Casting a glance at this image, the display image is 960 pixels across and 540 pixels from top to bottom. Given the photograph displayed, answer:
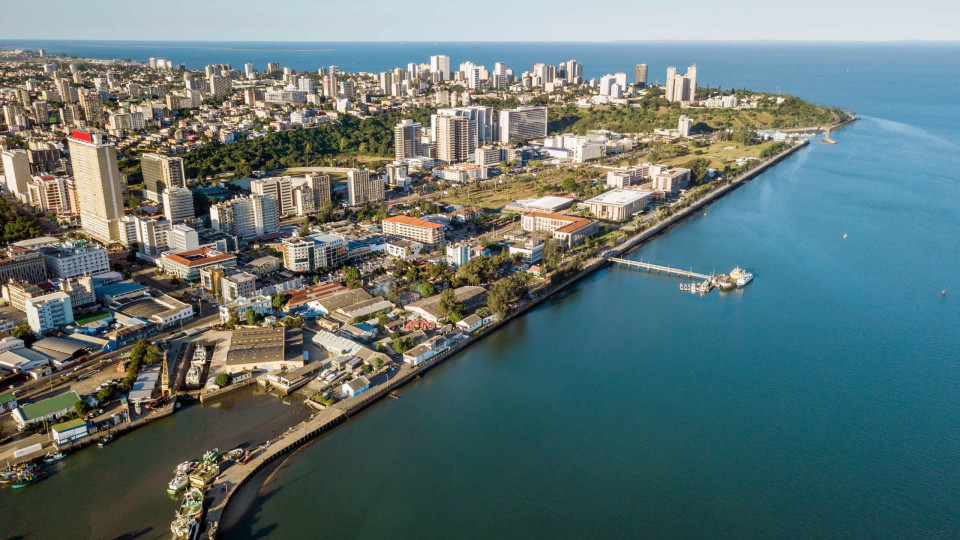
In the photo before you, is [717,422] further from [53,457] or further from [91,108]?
[91,108]

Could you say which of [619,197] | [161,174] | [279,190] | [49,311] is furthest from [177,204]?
[619,197]

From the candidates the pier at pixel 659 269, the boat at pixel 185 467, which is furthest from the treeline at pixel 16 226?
the pier at pixel 659 269

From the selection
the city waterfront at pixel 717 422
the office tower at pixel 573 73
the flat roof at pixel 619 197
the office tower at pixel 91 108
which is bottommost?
the city waterfront at pixel 717 422

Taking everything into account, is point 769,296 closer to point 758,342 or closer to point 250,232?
point 758,342

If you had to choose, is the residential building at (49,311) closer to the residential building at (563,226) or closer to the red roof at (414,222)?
the red roof at (414,222)

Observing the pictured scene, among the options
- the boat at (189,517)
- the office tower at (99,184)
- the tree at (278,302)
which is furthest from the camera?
the office tower at (99,184)

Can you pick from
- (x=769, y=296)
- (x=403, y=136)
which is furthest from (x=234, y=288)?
(x=403, y=136)

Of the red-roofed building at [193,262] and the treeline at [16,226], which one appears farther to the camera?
the treeline at [16,226]
